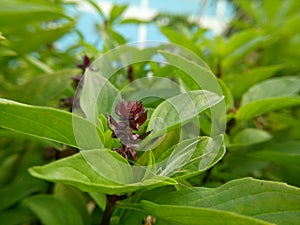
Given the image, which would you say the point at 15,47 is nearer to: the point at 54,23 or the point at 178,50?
the point at 178,50

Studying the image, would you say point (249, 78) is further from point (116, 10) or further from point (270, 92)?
point (116, 10)

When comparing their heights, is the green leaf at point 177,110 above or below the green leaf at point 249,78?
above

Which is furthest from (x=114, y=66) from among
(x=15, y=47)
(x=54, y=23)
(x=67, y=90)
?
(x=54, y=23)

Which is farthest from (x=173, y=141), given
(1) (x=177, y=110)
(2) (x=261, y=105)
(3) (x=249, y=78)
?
(3) (x=249, y=78)

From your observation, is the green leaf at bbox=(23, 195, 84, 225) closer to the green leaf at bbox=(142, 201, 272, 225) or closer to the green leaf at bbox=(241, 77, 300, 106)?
the green leaf at bbox=(142, 201, 272, 225)

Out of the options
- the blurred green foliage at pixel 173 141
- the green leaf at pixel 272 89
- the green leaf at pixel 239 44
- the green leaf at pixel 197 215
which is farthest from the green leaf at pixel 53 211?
the green leaf at pixel 239 44

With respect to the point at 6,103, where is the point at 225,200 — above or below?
below

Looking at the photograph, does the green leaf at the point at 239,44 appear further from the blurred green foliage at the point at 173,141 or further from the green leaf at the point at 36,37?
the green leaf at the point at 36,37
